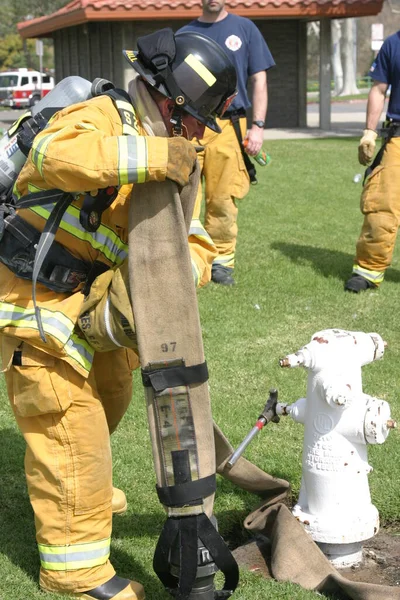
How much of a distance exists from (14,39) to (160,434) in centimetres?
6795

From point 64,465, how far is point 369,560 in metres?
1.48

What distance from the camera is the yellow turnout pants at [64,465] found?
134 inches

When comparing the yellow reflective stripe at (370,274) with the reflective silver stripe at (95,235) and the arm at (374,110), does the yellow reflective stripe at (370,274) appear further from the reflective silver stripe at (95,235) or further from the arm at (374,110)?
the reflective silver stripe at (95,235)

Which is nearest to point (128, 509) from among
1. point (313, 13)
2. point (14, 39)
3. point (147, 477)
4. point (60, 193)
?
point (147, 477)

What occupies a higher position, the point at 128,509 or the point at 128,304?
the point at 128,304

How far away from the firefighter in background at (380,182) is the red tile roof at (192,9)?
1654cm

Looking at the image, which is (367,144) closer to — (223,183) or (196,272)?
(223,183)

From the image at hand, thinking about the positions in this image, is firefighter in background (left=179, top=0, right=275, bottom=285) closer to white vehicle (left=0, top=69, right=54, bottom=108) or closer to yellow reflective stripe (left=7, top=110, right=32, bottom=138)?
Result: yellow reflective stripe (left=7, top=110, right=32, bottom=138)

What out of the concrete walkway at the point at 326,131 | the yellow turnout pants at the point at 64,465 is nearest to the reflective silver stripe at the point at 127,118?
the yellow turnout pants at the point at 64,465

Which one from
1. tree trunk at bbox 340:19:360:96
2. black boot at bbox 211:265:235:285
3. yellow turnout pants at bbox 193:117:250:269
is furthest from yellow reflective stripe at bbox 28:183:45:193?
tree trunk at bbox 340:19:360:96

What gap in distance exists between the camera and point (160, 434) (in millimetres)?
3195

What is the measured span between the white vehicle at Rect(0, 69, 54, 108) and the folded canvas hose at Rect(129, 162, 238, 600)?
1658 inches

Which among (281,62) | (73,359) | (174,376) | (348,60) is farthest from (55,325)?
(348,60)

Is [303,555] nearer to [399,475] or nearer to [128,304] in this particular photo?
[399,475]
